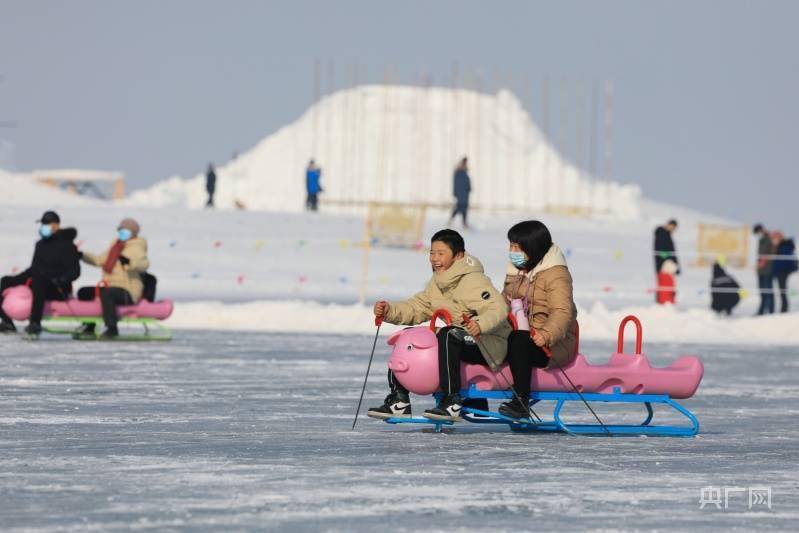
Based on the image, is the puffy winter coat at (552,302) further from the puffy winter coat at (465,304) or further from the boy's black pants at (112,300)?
the boy's black pants at (112,300)

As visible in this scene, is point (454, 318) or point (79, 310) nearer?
point (454, 318)

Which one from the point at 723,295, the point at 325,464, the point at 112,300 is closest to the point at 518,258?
the point at 325,464

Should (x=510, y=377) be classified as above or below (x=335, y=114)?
below

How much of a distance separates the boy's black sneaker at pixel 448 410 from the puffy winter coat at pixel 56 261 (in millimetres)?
9555

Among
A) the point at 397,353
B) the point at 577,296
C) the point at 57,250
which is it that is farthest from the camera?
the point at 577,296

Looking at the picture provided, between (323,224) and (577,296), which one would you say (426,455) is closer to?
(577,296)

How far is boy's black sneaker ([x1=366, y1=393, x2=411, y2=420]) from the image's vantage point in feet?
32.6

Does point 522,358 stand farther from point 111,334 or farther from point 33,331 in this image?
point 111,334

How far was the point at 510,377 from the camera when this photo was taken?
1019 centimetres

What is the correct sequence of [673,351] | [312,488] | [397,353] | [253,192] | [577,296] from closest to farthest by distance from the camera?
[312,488]
[397,353]
[673,351]
[577,296]
[253,192]

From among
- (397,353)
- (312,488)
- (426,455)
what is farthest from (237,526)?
(397,353)

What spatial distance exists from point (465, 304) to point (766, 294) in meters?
21.0

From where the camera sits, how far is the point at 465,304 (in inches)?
394

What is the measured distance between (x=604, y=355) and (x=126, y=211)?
2596cm
